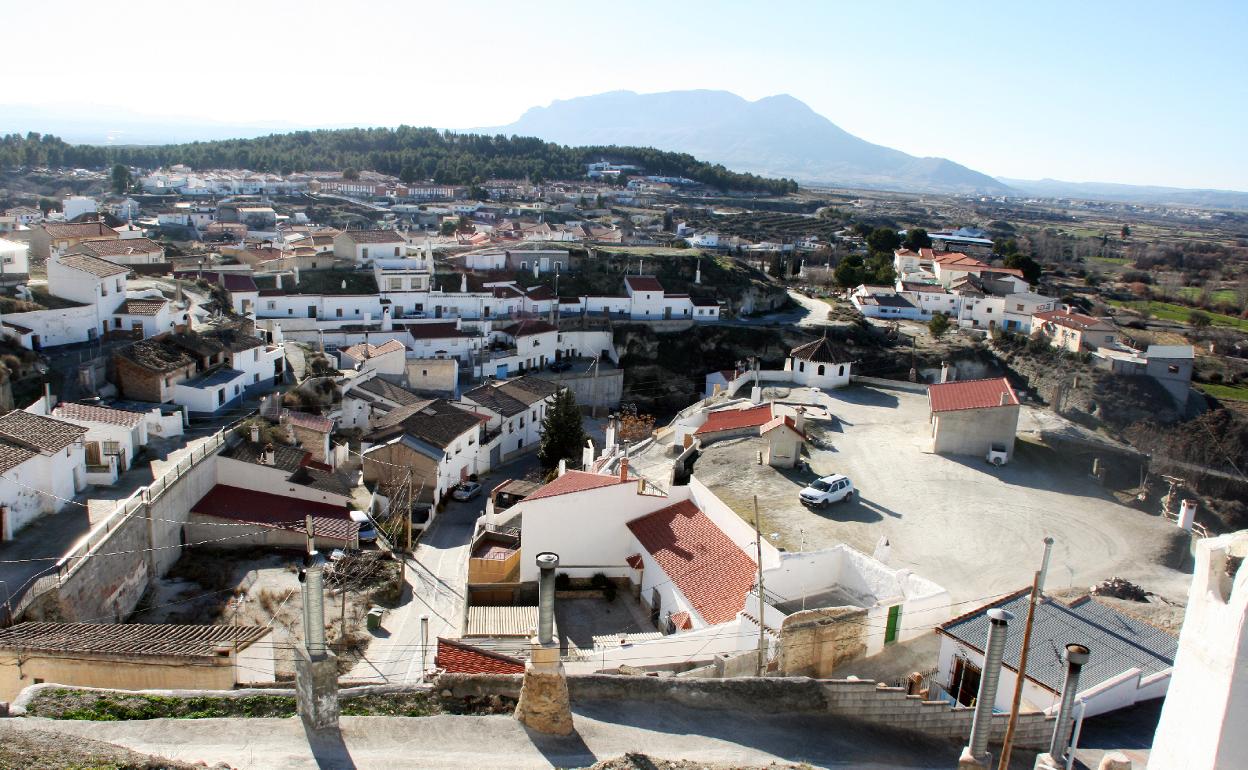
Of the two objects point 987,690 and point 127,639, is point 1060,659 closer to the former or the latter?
point 987,690

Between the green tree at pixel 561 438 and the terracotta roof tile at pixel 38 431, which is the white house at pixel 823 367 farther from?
the terracotta roof tile at pixel 38 431

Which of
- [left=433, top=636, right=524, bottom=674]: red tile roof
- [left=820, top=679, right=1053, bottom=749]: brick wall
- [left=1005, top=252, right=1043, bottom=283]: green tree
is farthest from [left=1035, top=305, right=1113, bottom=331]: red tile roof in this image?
[left=433, top=636, right=524, bottom=674]: red tile roof

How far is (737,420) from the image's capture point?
26.8 m

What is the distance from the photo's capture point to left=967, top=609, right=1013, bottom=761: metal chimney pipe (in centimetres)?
757

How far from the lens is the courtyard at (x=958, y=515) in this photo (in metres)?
17.9

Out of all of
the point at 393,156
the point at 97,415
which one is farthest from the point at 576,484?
the point at 393,156

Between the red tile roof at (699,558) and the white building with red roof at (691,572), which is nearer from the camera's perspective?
the white building with red roof at (691,572)

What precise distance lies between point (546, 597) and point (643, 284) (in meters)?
46.1

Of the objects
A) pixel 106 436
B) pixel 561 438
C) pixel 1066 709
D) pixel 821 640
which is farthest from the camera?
pixel 561 438

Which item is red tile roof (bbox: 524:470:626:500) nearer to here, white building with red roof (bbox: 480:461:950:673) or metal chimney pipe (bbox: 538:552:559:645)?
white building with red roof (bbox: 480:461:950:673)

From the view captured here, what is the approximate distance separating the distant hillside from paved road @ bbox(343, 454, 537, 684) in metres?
81.5

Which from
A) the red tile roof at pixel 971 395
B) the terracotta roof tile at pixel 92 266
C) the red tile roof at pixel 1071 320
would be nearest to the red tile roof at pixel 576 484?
the red tile roof at pixel 971 395

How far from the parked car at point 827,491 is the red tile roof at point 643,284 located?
32931 mm

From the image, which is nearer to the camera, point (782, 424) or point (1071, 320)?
point (782, 424)
